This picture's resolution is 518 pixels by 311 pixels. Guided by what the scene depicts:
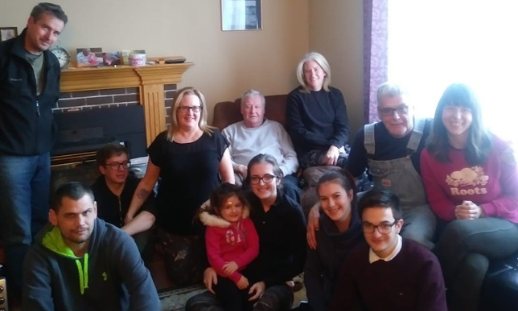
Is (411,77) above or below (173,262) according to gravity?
above

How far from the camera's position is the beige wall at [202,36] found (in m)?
3.61

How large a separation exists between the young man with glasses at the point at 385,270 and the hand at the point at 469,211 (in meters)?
0.38

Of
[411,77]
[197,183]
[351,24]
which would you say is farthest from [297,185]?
[351,24]

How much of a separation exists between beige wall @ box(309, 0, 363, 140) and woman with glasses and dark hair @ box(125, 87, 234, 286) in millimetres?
1240

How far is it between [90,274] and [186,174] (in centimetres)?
83

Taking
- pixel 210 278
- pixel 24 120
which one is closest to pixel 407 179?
pixel 210 278

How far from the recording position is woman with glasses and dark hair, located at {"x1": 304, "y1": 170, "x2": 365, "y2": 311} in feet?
7.61

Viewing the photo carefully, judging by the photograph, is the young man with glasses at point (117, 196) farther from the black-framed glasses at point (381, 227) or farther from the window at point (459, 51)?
the window at point (459, 51)

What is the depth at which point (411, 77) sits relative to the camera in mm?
3361

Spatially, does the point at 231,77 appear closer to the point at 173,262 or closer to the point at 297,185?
the point at 297,185

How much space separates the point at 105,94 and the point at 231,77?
91 cm

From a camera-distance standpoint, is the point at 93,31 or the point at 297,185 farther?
the point at 93,31

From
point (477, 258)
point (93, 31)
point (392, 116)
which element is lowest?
point (477, 258)

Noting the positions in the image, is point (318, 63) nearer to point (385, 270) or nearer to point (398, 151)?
point (398, 151)
